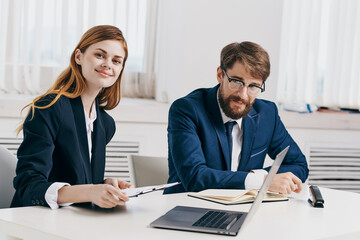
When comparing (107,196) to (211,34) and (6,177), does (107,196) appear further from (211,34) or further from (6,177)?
(211,34)

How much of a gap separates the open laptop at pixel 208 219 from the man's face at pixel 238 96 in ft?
2.20

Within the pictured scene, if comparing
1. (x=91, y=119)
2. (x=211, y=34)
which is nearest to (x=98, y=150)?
(x=91, y=119)

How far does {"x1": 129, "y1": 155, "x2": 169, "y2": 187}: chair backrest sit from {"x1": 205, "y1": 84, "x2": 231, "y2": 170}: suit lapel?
0.36 meters

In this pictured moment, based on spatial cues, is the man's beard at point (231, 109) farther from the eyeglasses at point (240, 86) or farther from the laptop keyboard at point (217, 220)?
the laptop keyboard at point (217, 220)

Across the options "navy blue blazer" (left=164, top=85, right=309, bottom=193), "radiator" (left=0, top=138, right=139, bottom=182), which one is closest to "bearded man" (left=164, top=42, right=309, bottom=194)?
"navy blue blazer" (left=164, top=85, right=309, bottom=193)

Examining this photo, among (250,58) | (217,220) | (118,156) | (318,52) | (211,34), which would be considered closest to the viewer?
(217,220)

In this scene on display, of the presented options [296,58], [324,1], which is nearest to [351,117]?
[296,58]

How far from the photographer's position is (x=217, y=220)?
1.50m

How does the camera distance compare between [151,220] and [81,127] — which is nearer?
[151,220]

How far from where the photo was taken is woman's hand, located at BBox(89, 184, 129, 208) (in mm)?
1489

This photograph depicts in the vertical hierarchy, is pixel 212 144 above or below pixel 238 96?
below

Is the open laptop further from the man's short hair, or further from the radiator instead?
the radiator

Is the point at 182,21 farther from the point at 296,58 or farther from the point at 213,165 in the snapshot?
the point at 213,165

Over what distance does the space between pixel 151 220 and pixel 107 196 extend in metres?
0.15
